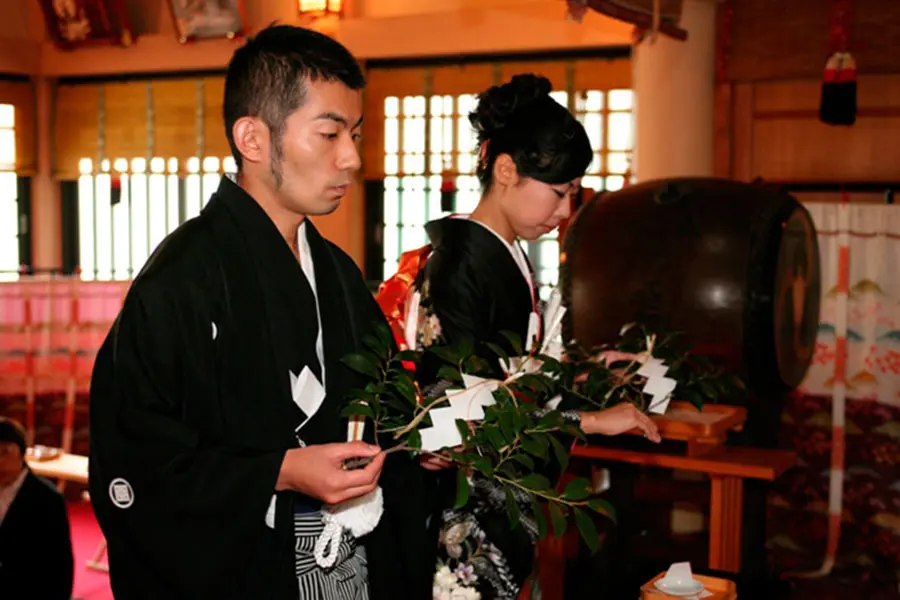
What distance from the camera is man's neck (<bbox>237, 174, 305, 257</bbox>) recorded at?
5.33 feet

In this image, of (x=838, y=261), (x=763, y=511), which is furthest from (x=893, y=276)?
(x=763, y=511)

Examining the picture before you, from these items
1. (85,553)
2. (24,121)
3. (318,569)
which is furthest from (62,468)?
(318,569)

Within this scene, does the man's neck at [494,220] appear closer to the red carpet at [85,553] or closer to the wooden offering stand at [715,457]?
the wooden offering stand at [715,457]

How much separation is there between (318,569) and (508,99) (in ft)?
3.89

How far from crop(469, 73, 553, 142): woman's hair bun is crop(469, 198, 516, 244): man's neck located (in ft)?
0.53

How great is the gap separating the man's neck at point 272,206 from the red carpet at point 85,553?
355cm

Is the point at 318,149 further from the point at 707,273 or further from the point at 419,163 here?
the point at 419,163

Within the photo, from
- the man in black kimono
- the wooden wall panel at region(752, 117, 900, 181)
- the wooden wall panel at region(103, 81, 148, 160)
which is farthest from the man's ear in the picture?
the wooden wall panel at region(103, 81, 148, 160)

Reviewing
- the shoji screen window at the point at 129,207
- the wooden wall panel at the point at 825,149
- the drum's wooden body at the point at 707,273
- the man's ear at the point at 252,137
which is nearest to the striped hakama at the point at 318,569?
the man's ear at the point at 252,137

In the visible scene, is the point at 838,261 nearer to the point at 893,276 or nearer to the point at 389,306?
the point at 893,276

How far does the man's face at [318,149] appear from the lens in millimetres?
1542

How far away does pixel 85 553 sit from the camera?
5.68m

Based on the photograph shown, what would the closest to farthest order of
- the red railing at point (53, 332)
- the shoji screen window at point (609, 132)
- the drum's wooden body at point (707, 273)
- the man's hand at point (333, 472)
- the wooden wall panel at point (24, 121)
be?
the man's hand at point (333, 472) → the drum's wooden body at point (707, 273) → the shoji screen window at point (609, 132) → the red railing at point (53, 332) → the wooden wall panel at point (24, 121)

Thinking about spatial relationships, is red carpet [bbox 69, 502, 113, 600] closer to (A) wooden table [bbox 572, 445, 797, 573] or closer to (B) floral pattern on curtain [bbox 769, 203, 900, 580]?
(A) wooden table [bbox 572, 445, 797, 573]
